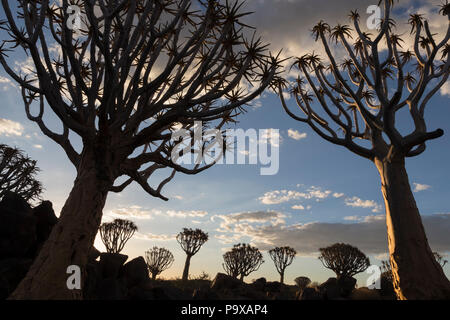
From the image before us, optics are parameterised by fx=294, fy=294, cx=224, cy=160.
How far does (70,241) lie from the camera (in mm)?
4168

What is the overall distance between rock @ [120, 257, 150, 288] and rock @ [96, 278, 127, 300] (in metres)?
0.87

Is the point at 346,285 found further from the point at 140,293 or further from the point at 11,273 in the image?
the point at 11,273

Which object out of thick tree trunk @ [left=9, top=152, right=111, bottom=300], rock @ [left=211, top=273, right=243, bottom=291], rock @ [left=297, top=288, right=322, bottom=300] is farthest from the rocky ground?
rock @ [left=297, top=288, right=322, bottom=300]

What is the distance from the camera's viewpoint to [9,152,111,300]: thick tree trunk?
3879mm

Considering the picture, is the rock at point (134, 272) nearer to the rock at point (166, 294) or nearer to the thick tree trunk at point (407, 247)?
the rock at point (166, 294)

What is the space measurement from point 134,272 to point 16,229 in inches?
121

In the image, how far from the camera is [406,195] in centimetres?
625

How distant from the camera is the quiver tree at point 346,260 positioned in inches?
723

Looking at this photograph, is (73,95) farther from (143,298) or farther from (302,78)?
(302,78)

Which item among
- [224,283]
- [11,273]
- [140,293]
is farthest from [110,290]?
[224,283]

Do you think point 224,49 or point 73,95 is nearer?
point 73,95
